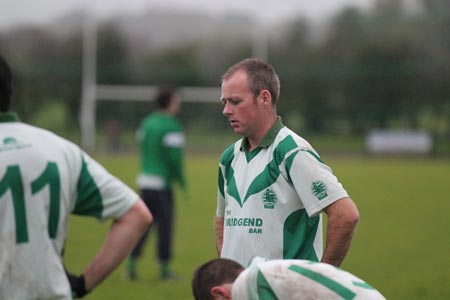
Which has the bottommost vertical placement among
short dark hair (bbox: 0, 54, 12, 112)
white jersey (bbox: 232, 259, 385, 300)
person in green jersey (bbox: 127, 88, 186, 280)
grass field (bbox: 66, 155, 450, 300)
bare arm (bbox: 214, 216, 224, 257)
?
grass field (bbox: 66, 155, 450, 300)

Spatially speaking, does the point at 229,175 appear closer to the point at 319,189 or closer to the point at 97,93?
the point at 319,189

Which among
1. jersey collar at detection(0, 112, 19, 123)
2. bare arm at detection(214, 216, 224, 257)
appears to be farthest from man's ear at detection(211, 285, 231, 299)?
bare arm at detection(214, 216, 224, 257)

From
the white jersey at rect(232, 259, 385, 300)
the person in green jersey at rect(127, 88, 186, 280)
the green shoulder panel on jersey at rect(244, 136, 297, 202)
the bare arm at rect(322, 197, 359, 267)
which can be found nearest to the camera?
the white jersey at rect(232, 259, 385, 300)

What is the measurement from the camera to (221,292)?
335 cm

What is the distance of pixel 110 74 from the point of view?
40594 millimetres

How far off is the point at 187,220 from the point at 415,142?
63.7ft

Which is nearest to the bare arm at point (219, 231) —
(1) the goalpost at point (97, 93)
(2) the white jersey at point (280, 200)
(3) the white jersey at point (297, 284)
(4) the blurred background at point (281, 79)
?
(2) the white jersey at point (280, 200)

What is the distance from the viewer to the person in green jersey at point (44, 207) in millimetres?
3451

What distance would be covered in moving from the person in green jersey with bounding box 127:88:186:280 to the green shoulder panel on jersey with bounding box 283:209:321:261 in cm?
600

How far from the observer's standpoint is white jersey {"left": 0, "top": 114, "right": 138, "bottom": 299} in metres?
3.45

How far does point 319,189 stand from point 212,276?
41.7 inches

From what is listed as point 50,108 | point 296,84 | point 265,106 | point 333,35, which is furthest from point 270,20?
point 265,106

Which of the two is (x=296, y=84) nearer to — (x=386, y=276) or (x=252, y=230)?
(x=386, y=276)

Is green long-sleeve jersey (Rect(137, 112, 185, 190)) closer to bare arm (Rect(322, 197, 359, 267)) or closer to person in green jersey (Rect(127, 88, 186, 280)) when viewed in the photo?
person in green jersey (Rect(127, 88, 186, 280))
